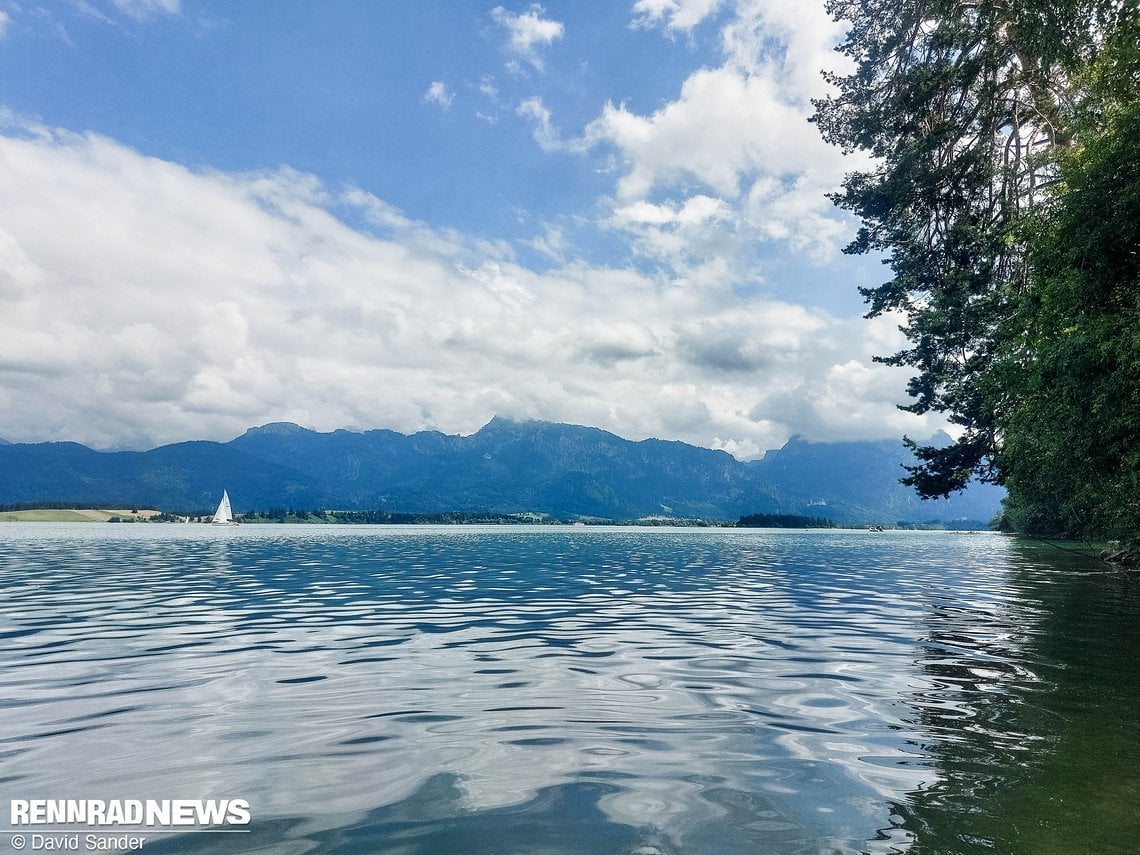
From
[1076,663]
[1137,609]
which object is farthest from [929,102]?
[1076,663]

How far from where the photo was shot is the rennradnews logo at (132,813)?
7.85m

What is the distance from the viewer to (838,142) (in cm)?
4028

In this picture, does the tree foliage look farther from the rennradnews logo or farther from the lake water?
the rennradnews logo

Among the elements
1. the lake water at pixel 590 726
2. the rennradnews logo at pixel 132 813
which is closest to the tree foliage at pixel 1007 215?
the lake water at pixel 590 726

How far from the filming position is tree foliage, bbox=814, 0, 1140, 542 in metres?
22.7

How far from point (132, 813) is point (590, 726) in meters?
6.68

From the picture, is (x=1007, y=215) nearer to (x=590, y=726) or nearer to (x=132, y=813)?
(x=590, y=726)

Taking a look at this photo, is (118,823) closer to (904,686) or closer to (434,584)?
(904,686)

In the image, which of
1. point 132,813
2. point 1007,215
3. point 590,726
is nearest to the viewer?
point 132,813

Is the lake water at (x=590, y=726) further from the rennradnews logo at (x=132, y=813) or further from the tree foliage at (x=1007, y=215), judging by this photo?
the tree foliage at (x=1007, y=215)

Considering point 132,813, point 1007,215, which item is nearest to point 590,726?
point 132,813

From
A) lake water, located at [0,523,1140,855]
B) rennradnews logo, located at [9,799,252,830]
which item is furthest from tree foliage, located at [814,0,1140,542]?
rennradnews logo, located at [9,799,252,830]

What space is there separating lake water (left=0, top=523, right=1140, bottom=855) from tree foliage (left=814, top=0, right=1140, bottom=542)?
927 centimetres

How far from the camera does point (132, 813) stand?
811 cm
